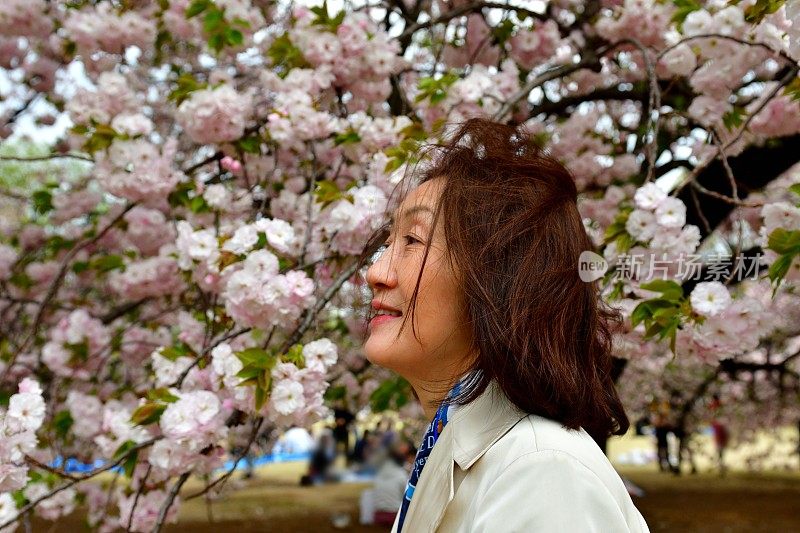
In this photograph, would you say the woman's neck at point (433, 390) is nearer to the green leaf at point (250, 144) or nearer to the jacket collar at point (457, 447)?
the jacket collar at point (457, 447)

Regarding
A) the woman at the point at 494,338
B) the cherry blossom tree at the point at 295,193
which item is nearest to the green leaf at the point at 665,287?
the cherry blossom tree at the point at 295,193

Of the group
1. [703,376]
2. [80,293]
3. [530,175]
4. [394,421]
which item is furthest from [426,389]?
[703,376]

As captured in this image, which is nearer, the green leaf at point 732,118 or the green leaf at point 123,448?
the green leaf at point 123,448

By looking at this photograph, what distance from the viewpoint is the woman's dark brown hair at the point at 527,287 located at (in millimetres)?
1001

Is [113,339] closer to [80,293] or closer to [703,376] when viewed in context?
[80,293]

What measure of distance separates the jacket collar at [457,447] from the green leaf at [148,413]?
1115mm

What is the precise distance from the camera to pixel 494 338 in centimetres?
102

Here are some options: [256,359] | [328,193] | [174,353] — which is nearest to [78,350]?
[174,353]

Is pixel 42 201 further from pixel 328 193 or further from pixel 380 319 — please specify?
pixel 380 319

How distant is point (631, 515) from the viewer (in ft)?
3.03

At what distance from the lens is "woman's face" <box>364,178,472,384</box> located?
109 centimetres

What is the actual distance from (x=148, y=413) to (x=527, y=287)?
1252 mm

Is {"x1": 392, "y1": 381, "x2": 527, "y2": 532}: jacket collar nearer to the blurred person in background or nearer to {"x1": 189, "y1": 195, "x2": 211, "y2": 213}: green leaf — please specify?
{"x1": 189, "y1": 195, "x2": 211, "y2": 213}: green leaf

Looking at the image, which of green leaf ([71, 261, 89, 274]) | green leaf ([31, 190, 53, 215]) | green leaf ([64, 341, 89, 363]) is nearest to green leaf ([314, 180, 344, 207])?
green leaf ([64, 341, 89, 363])
